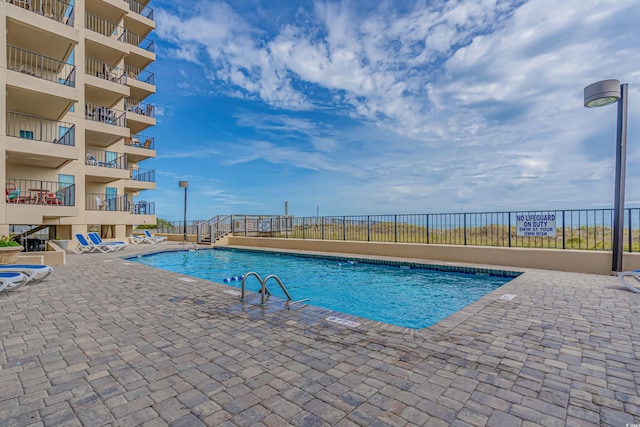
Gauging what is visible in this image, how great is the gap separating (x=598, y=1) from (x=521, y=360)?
815cm

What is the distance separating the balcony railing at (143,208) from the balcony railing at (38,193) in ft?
21.6

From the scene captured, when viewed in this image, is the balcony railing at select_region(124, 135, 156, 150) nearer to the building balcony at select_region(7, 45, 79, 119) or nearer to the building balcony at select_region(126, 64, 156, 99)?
the building balcony at select_region(126, 64, 156, 99)

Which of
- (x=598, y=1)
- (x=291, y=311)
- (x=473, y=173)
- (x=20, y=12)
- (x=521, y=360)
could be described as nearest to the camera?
(x=521, y=360)

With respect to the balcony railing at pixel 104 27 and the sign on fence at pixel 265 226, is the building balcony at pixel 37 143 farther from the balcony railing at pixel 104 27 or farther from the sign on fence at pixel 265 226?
the sign on fence at pixel 265 226

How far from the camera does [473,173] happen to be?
1653 centimetres

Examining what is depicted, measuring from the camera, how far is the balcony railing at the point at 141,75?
2456 centimetres

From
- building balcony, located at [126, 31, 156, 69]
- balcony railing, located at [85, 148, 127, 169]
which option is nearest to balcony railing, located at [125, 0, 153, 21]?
building balcony, located at [126, 31, 156, 69]

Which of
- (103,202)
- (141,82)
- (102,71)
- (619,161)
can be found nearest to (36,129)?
(103,202)

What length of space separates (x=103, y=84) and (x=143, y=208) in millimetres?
8898

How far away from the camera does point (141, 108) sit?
2475 centimetres

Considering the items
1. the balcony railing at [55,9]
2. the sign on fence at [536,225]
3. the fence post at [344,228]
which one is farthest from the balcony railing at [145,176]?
the sign on fence at [536,225]

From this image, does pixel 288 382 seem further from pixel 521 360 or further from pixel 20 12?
pixel 20 12

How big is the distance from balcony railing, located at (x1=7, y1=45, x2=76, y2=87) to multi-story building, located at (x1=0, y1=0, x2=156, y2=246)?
5 cm

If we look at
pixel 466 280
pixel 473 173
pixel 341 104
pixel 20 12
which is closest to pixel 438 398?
pixel 466 280
